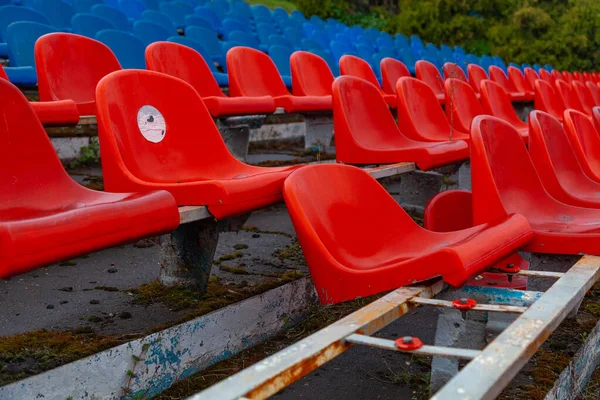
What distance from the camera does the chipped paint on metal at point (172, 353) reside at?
1511 millimetres

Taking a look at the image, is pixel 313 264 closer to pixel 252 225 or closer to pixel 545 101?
pixel 252 225

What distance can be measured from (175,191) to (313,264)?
0.40 meters

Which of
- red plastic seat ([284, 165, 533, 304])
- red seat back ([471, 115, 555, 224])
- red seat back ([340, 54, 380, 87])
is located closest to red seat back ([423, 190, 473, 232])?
red seat back ([471, 115, 555, 224])

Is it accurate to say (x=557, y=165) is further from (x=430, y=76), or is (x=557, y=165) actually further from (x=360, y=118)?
(x=430, y=76)

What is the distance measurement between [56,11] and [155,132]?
287 cm

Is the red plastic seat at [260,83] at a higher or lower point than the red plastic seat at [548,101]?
higher

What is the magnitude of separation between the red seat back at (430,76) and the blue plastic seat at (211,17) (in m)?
2.24

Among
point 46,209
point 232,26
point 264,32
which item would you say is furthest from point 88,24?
point 264,32

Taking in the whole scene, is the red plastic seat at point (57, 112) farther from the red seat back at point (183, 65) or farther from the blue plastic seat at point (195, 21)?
the blue plastic seat at point (195, 21)

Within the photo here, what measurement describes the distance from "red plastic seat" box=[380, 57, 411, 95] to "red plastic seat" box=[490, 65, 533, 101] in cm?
158

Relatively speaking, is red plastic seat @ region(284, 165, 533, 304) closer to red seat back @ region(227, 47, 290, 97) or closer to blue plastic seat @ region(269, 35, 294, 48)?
red seat back @ region(227, 47, 290, 97)

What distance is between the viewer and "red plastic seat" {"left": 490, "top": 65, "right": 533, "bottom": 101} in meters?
6.68

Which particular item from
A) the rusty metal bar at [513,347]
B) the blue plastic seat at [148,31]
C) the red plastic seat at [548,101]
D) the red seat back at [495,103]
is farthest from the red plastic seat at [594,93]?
the rusty metal bar at [513,347]

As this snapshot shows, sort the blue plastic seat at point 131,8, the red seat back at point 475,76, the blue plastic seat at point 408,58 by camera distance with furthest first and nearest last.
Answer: the blue plastic seat at point 408,58
the red seat back at point 475,76
the blue plastic seat at point 131,8
